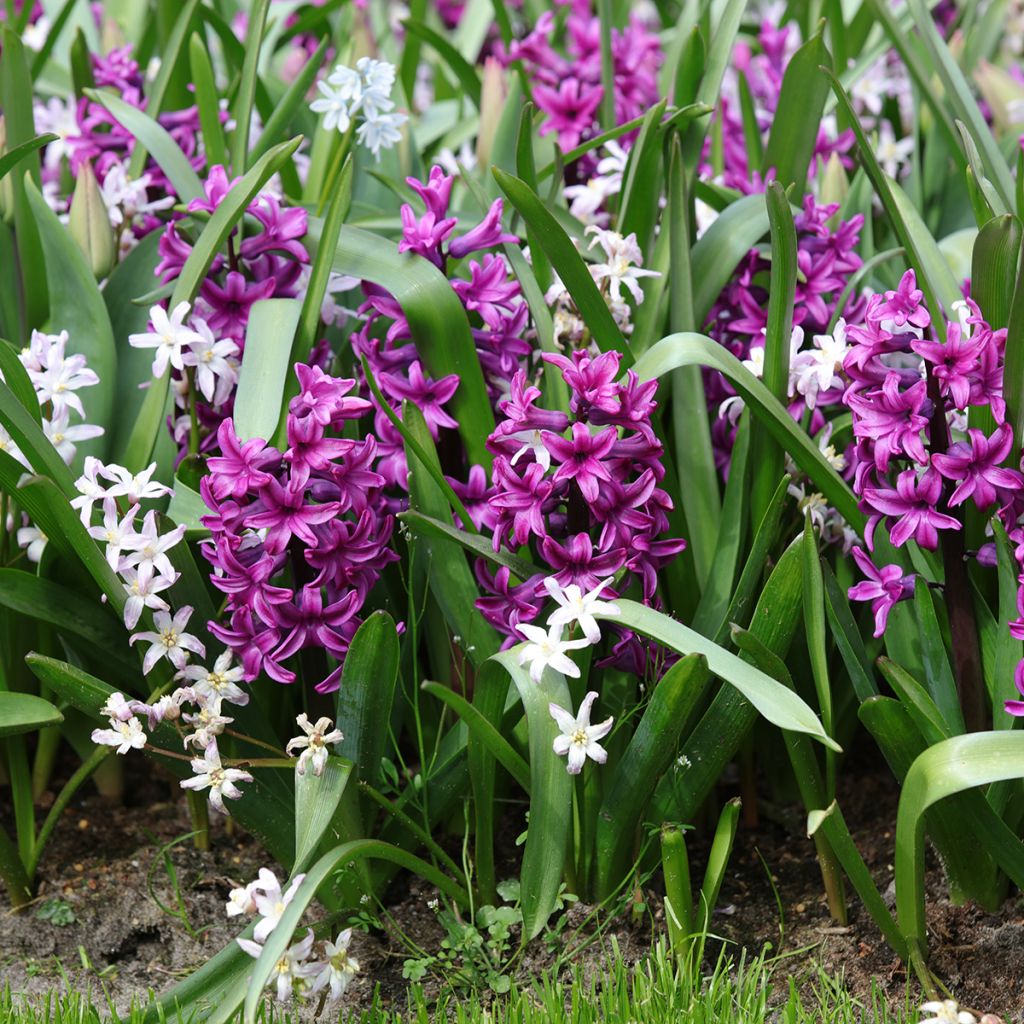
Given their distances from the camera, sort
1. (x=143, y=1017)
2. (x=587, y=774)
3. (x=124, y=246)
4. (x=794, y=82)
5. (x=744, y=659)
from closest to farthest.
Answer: (x=143, y=1017), (x=744, y=659), (x=587, y=774), (x=794, y=82), (x=124, y=246)

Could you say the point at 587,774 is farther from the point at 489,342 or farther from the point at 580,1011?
the point at 489,342

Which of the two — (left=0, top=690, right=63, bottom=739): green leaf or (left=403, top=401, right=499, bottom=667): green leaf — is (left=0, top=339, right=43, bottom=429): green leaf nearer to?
(left=0, top=690, right=63, bottom=739): green leaf

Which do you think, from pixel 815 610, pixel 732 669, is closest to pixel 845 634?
pixel 815 610

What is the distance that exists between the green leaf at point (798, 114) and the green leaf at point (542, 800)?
104cm

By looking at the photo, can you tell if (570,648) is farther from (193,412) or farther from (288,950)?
(193,412)

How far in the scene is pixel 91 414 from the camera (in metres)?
1.99

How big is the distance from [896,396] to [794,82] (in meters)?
0.76

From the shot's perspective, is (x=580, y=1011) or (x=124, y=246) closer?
(x=580, y=1011)

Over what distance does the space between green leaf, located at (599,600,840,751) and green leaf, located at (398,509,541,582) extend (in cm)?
19

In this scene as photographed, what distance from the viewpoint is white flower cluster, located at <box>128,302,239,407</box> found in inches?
69.1

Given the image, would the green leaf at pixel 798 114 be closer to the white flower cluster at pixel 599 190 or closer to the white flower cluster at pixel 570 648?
the white flower cluster at pixel 599 190

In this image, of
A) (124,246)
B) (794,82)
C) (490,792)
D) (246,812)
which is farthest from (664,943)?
(124,246)

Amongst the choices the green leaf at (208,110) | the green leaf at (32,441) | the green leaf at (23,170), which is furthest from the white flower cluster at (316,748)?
the green leaf at (208,110)

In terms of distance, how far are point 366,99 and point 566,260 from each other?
657mm
